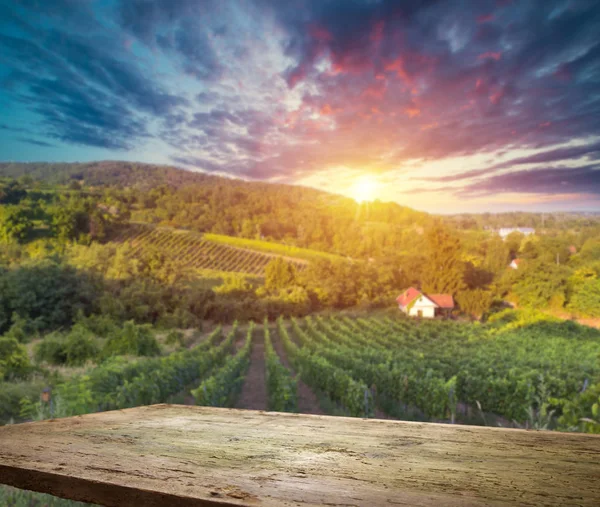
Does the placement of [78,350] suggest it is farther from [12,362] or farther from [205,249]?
[205,249]

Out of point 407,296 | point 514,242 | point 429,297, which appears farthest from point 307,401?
point 514,242

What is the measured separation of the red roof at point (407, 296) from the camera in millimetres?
25617

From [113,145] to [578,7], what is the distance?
81.3 feet

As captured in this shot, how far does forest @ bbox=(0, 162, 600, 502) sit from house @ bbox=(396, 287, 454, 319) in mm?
838

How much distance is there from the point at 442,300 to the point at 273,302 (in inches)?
479

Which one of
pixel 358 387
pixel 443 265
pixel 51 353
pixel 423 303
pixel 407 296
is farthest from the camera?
pixel 443 265

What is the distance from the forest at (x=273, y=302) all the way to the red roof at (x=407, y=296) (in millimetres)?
932

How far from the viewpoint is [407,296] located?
1039 inches

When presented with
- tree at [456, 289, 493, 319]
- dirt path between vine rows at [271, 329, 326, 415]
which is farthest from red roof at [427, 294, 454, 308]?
dirt path between vine rows at [271, 329, 326, 415]

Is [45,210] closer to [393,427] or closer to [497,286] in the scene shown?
[393,427]

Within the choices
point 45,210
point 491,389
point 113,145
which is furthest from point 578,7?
point 45,210

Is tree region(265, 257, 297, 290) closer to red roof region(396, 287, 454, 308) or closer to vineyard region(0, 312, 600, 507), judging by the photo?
red roof region(396, 287, 454, 308)

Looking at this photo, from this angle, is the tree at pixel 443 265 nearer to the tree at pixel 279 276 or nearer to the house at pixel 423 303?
the house at pixel 423 303

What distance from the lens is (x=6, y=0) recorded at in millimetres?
12742
